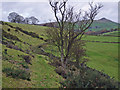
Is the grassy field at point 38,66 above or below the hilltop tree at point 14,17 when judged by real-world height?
below

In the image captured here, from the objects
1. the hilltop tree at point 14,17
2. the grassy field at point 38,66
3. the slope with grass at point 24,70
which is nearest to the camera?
the slope with grass at point 24,70

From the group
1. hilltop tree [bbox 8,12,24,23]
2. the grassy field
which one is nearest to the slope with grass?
the grassy field

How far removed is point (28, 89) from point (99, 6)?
1233cm

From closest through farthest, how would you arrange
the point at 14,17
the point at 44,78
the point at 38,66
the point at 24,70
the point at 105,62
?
the point at 24,70, the point at 44,78, the point at 38,66, the point at 105,62, the point at 14,17

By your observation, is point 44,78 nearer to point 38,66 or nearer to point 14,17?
point 38,66

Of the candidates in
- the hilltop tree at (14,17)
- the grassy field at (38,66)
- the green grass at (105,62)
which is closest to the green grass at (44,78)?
the grassy field at (38,66)

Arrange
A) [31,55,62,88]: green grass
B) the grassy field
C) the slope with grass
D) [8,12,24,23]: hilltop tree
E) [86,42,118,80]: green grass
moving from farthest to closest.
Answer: [8,12,24,23]: hilltop tree → [86,42,118,80]: green grass → [31,55,62,88]: green grass → the grassy field → the slope with grass

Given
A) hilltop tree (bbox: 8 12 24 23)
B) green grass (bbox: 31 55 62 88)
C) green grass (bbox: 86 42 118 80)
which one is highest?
hilltop tree (bbox: 8 12 24 23)

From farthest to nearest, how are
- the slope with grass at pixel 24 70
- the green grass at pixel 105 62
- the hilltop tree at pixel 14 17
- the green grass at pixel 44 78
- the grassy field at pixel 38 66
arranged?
the hilltop tree at pixel 14 17 → the green grass at pixel 105 62 → the green grass at pixel 44 78 → the grassy field at pixel 38 66 → the slope with grass at pixel 24 70

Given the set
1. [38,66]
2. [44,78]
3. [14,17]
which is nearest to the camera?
[44,78]

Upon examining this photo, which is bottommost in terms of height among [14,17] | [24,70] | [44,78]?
[44,78]

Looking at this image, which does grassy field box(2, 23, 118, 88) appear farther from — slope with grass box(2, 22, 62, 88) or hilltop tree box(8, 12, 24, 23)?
hilltop tree box(8, 12, 24, 23)

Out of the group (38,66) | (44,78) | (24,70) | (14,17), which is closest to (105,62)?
(38,66)

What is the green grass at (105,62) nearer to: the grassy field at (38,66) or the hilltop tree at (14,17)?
the grassy field at (38,66)
